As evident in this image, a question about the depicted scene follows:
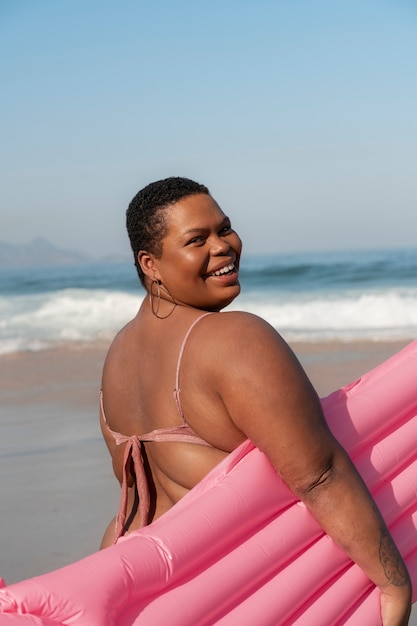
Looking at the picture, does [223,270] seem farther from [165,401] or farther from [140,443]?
[140,443]

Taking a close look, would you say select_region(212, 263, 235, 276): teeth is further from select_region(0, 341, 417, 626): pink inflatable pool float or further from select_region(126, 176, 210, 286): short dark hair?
select_region(0, 341, 417, 626): pink inflatable pool float

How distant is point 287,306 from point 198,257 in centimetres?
1489

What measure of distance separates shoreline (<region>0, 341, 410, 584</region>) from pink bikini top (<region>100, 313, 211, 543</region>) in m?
1.75

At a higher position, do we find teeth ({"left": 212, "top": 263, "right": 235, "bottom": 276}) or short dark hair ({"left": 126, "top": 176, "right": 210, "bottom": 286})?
short dark hair ({"left": 126, "top": 176, "right": 210, "bottom": 286})

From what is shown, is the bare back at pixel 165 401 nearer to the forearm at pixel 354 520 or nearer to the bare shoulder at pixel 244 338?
the bare shoulder at pixel 244 338

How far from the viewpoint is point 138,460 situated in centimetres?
Answer: 230

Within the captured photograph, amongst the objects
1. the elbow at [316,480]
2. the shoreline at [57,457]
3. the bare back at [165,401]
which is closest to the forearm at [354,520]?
the elbow at [316,480]

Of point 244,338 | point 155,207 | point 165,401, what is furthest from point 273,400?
point 155,207

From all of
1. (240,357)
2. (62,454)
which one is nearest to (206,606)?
(240,357)

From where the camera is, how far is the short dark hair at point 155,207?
7.17 ft

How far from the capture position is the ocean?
1245 centimetres

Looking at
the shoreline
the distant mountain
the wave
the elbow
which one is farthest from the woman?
the distant mountain

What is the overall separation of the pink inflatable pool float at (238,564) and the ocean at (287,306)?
831 centimetres

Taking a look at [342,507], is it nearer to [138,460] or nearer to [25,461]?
[138,460]
